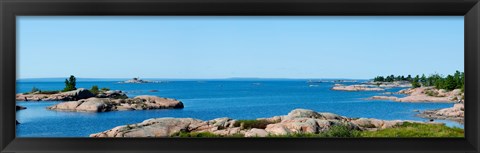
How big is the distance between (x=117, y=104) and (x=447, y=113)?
3725 mm

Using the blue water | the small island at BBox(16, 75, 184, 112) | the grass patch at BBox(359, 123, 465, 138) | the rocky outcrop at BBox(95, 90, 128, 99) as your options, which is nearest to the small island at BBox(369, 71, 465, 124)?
the blue water

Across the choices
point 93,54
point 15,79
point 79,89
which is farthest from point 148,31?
point 15,79

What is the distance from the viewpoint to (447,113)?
4465 mm

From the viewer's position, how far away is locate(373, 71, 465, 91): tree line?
4.21 m

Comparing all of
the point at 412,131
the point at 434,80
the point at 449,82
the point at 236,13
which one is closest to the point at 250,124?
the point at 412,131

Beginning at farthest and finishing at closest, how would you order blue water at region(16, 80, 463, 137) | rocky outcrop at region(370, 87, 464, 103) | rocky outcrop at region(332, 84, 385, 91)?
blue water at region(16, 80, 463, 137), rocky outcrop at region(332, 84, 385, 91), rocky outcrop at region(370, 87, 464, 103)

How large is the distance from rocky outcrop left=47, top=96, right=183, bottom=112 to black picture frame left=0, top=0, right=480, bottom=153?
3.77 m

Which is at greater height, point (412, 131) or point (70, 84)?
point (70, 84)

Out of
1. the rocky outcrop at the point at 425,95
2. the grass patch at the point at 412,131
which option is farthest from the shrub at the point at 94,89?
the rocky outcrop at the point at 425,95

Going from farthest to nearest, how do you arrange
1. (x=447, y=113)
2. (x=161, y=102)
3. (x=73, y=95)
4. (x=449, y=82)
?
(x=161, y=102), (x=73, y=95), (x=447, y=113), (x=449, y=82)

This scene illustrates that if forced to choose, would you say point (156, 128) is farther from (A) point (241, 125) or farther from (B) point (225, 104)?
(B) point (225, 104)

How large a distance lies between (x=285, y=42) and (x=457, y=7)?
4983 millimetres

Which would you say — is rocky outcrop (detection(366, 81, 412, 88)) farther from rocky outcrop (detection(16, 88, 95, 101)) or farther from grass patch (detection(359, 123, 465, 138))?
rocky outcrop (detection(16, 88, 95, 101))

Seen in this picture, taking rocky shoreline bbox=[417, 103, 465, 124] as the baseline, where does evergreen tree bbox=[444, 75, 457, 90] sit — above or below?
above
